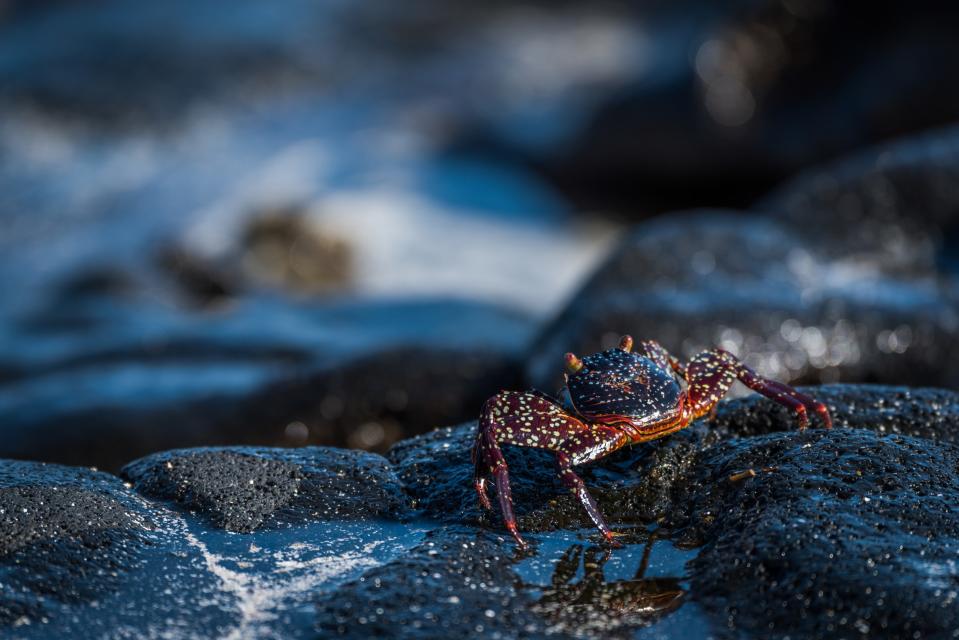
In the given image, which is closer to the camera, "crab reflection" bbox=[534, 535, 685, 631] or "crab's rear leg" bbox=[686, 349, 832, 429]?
"crab reflection" bbox=[534, 535, 685, 631]

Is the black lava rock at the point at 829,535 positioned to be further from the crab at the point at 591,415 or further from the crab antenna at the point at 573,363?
the crab antenna at the point at 573,363

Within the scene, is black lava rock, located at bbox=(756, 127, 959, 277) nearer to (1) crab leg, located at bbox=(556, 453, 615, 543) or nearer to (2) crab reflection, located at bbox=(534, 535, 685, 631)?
(1) crab leg, located at bbox=(556, 453, 615, 543)

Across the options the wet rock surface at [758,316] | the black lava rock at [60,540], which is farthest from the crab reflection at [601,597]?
the wet rock surface at [758,316]

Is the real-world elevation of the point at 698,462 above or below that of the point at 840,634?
above

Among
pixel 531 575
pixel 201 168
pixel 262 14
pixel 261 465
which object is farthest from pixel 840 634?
pixel 262 14

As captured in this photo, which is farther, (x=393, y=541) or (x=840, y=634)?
(x=393, y=541)

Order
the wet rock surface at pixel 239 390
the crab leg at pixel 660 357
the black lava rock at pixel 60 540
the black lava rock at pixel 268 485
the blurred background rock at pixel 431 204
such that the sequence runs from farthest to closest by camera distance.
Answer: the blurred background rock at pixel 431 204 < the wet rock surface at pixel 239 390 < the crab leg at pixel 660 357 < the black lava rock at pixel 268 485 < the black lava rock at pixel 60 540

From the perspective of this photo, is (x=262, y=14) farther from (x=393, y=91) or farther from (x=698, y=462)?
(x=698, y=462)

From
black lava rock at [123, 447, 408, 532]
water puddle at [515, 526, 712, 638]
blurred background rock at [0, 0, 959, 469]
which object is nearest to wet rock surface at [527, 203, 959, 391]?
blurred background rock at [0, 0, 959, 469]
